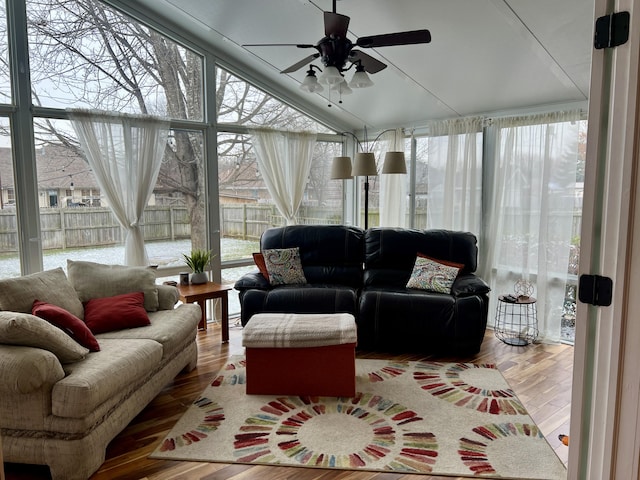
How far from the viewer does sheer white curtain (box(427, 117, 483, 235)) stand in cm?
459

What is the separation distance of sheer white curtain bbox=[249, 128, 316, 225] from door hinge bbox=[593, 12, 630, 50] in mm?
4062

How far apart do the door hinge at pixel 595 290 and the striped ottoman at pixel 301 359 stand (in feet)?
5.66

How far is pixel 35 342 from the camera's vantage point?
2.23m

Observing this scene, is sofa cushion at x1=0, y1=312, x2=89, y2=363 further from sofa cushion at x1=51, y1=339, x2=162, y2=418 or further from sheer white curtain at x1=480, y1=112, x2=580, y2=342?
sheer white curtain at x1=480, y1=112, x2=580, y2=342

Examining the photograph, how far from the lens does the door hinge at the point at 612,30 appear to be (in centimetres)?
126

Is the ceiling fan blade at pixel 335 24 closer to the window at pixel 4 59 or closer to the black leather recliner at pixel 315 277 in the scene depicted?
the black leather recliner at pixel 315 277

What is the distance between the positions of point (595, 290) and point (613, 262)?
0.34 ft

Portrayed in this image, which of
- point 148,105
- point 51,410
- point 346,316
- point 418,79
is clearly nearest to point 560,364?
point 346,316

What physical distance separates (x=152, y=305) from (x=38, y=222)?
1.37m

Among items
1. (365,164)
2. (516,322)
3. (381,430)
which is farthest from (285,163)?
(381,430)

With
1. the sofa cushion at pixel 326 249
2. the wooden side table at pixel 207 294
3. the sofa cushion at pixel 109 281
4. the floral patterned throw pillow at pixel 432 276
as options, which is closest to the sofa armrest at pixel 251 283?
the wooden side table at pixel 207 294

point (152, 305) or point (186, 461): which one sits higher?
point (152, 305)

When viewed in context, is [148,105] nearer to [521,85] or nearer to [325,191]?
[325,191]

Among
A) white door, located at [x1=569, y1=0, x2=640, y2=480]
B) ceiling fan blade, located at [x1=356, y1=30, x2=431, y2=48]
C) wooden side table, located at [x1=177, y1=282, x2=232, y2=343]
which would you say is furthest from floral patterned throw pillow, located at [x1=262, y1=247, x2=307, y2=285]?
white door, located at [x1=569, y1=0, x2=640, y2=480]
